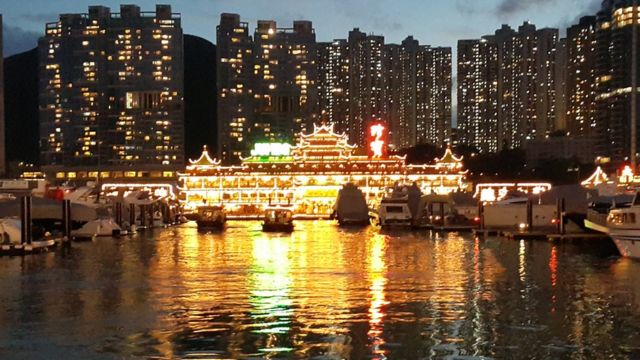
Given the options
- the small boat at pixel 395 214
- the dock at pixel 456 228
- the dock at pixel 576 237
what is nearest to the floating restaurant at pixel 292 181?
the small boat at pixel 395 214

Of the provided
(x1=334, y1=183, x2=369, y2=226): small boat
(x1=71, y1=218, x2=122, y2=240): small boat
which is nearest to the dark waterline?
(x1=71, y1=218, x2=122, y2=240): small boat

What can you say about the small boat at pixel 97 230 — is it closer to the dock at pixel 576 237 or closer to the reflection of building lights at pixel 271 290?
the reflection of building lights at pixel 271 290

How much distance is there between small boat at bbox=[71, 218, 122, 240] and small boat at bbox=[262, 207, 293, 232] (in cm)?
1218

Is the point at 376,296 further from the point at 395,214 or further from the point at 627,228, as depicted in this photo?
the point at 395,214

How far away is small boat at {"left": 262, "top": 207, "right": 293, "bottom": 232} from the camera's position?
255 feet

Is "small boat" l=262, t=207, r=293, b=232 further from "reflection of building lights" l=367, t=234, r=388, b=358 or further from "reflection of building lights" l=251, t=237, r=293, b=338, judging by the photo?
"reflection of building lights" l=251, t=237, r=293, b=338

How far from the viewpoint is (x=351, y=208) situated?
9112 cm

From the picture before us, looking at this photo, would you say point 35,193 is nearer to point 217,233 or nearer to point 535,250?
point 217,233

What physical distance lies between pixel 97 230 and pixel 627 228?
37.8 metres

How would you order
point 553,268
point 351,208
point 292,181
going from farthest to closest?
point 292,181
point 351,208
point 553,268

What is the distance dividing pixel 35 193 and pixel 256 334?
49658 millimetres

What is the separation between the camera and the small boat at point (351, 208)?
298ft

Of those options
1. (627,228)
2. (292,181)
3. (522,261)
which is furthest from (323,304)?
(292,181)

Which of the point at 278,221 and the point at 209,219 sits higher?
the point at 278,221
